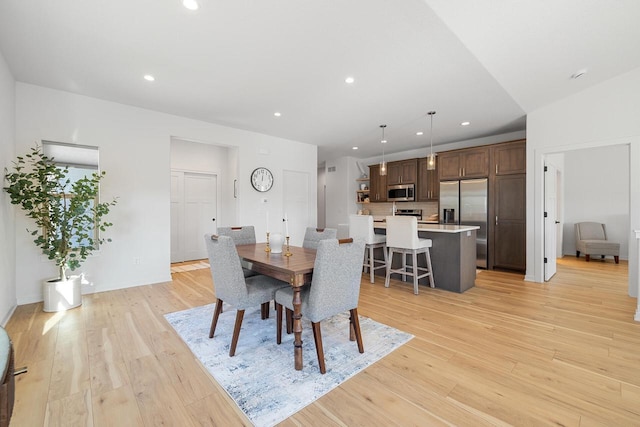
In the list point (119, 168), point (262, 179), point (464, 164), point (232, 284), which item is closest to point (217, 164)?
point (262, 179)

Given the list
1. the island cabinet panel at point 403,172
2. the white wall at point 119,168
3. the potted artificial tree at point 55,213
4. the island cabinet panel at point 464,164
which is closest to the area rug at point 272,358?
the potted artificial tree at point 55,213

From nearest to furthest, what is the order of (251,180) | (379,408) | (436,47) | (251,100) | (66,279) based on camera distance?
(379,408) < (436,47) < (66,279) < (251,100) < (251,180)

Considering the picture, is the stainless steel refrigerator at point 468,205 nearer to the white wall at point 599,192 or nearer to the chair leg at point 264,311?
the white wall at point 599,192

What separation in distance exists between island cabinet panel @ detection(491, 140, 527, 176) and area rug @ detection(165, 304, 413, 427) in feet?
13.1

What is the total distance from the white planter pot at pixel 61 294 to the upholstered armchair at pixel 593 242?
28.9ft

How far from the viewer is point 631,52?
118 inches

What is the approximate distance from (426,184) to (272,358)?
520cm

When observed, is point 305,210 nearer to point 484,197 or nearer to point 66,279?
point 484,197

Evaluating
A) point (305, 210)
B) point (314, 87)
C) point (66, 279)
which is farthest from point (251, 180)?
point (66, 279)

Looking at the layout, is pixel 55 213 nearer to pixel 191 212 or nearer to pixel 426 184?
pixel 191 212

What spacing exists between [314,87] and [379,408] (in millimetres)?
3225

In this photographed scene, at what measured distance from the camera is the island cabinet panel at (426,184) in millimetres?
5941

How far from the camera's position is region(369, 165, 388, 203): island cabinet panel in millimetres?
7012

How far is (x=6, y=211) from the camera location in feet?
9.41
